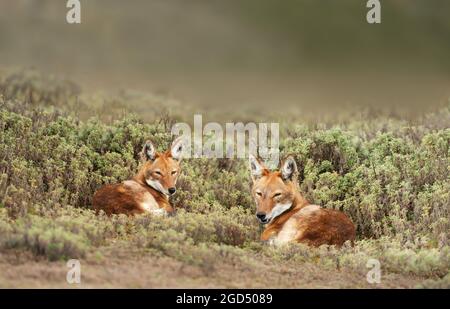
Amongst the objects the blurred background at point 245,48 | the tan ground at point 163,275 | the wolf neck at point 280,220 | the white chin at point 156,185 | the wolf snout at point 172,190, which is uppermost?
the blurred background at point 245,48

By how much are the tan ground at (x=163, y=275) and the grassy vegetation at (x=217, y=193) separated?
187 millimetres

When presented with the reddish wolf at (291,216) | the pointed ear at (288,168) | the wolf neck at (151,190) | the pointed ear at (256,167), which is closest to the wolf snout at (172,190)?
the wolf neck at (151,190)

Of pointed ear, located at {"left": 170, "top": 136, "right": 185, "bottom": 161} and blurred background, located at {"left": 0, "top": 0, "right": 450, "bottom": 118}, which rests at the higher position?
blurred background, located at {"left": 0, "top": 0, "right": 450, "bottom": 118}

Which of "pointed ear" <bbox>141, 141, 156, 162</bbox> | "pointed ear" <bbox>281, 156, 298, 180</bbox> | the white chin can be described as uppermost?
"pointed ear" <bbox>141, 141, 156, 162</bbox>

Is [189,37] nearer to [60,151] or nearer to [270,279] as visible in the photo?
[60,151]

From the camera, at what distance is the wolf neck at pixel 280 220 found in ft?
46.0

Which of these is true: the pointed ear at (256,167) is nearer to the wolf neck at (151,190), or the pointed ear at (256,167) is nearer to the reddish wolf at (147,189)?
the reddish wolf at (147,189)

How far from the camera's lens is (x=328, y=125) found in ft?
71.6

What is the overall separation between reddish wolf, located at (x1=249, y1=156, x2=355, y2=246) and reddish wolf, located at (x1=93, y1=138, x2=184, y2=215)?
160 cm

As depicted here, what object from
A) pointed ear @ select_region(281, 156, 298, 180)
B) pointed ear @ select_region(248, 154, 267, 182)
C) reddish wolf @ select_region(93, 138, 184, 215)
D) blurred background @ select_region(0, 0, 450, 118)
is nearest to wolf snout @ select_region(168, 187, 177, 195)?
reddish wolf @ select_region(93, 138, 184, 215)

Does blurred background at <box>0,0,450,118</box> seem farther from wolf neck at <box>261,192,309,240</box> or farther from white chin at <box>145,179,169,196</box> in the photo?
wolf neck at <box>261,192,309,240</box>

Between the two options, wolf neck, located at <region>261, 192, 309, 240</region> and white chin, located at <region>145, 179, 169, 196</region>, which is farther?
white chin, located at <region>145, 179, 169, 196</region>

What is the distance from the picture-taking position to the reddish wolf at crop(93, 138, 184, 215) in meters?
14.6
